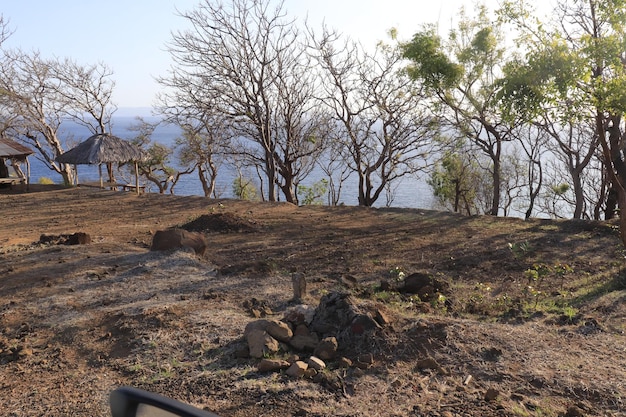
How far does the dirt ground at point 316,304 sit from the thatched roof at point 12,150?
9627mm

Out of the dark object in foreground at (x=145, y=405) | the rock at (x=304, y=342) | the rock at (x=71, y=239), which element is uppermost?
the dark object in foreground at (x=145, y=405)

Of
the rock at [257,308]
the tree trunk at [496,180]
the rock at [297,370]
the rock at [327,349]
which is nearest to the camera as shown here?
the rock at [297,370]

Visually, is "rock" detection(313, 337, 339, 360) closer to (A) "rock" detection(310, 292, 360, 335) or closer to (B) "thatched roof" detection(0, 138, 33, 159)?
(A) "rock" detection(310, 292, 360, 335)

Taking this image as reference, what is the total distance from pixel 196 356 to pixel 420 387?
1720 mm

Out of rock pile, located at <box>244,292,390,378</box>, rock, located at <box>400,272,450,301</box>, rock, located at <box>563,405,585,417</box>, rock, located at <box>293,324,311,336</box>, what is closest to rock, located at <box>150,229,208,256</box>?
rock, located at <box>400,272,450,301</box>

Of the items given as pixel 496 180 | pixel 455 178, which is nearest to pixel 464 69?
pixel 496 180

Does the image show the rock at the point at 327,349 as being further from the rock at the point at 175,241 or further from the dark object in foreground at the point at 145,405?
the rock at the point at 175,241

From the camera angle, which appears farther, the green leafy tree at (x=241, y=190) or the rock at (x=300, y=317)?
the green leafy tree at (x=241, y=190)

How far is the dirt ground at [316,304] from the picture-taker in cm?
349

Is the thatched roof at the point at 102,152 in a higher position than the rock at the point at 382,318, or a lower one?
higher

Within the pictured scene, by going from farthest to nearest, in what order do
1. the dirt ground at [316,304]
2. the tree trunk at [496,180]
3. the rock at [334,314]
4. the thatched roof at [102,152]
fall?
the thatched roof at [102,152] < the tree trunk at [496,180] < the rock at [334,314] < the dirt ground at [316,304]

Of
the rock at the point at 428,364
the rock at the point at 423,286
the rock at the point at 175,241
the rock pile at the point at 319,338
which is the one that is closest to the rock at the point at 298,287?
the rock pile at the point at 319,338

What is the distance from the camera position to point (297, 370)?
12.2 feet

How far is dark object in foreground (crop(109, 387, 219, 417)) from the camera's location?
1.48 metres
